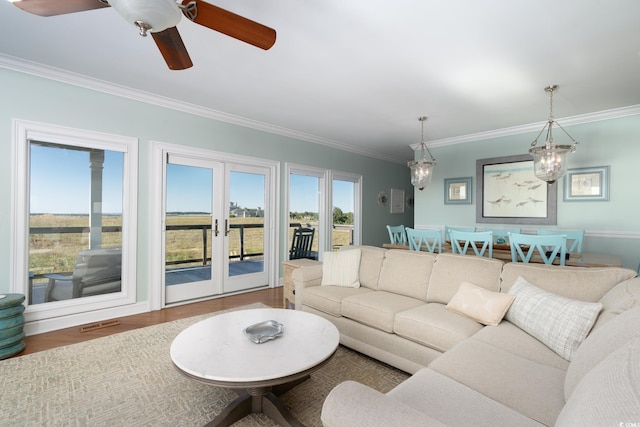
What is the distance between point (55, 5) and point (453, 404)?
257 centimetres

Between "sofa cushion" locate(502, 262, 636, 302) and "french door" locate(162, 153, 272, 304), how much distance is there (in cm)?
341

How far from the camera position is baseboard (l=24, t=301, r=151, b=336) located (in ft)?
9.58

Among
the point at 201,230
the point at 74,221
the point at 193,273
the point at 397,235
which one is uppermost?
the point at 74,221

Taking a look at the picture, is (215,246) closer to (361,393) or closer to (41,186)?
(41,186)

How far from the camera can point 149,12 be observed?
1401mm

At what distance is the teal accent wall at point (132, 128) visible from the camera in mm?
2779

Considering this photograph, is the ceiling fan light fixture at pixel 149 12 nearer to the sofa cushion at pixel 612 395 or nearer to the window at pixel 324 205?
the sofa cushion at pixel 612 395

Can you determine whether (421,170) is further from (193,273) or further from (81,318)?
(81,318)

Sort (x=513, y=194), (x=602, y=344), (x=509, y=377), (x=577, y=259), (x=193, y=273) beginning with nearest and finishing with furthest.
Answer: (x=602, y=344) → (x=509, y=377) → (x=577, y=259) → (x=193, y=273) → (x=513, y=194)

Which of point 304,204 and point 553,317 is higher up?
point 304,204

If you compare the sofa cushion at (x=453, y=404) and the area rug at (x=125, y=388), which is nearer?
A: the sofa cushion at (x=453, y=404)

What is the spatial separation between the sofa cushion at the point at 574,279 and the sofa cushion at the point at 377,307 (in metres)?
0.74

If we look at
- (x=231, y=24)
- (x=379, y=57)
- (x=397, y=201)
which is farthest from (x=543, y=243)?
(x=397, y=201)

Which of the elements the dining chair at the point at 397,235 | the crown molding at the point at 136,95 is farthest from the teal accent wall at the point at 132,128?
the dining chair at the point at 397,235
